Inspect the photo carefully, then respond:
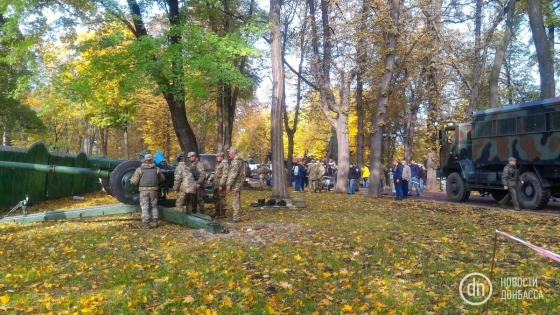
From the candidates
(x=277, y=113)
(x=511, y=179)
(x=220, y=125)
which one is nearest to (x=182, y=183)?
(x=277, y=113)

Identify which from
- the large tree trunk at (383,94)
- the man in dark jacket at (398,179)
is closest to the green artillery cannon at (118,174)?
the man in dark jacket at (398,179)

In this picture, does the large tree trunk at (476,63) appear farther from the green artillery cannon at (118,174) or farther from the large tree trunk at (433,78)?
the green artillery cannon at (118,174)

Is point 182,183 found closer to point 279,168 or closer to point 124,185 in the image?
point 124,185

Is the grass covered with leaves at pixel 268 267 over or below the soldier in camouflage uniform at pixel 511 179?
below

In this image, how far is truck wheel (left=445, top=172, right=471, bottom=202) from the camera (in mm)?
19391

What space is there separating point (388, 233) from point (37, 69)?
1757cm

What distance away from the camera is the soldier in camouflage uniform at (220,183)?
1220 centimetres

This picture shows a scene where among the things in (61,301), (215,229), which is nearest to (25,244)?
(215,229)

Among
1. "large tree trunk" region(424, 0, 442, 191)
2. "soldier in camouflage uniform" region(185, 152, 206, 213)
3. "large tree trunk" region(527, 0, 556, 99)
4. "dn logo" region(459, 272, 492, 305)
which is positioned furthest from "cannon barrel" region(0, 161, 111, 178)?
"large tree trunk" region(424, 0, 442, 191)

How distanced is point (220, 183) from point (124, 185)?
2.32 meters

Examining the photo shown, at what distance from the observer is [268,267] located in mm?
7180

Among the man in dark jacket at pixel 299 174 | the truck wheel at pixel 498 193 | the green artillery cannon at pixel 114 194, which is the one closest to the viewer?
the green artillery cannon at pixel 114 194

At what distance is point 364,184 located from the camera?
115 feet

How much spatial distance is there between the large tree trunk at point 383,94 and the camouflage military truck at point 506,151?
2786 millimetres
